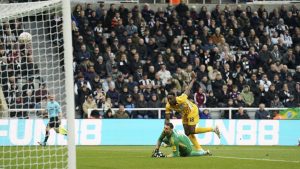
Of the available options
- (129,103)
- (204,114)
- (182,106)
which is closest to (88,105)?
(129,103)

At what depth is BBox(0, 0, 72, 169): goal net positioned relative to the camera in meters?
16.3

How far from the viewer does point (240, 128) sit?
27.8 m

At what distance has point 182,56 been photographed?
31703 millimetres

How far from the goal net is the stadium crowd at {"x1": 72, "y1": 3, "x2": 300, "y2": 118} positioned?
390cm

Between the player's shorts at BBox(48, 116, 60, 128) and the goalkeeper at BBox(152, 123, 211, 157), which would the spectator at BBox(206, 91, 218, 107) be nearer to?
the player's shorts at BBox(48, 116, 60, 128)

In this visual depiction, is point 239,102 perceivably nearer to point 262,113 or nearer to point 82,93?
point 262,113

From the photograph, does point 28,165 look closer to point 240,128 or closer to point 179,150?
point 179,150

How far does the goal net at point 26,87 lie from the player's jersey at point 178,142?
8.00 feet

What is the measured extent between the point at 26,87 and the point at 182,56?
11.5m

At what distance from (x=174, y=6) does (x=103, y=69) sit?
18.6 feet

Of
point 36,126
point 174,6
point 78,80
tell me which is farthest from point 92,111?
point 174,6

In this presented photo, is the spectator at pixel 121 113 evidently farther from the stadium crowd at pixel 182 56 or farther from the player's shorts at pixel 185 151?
the player's shorts at pixel 185 151

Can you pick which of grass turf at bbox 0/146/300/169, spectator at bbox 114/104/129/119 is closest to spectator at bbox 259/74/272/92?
spectator at bbox 114/104/129/119

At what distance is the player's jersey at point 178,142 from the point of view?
2000 centimetres
